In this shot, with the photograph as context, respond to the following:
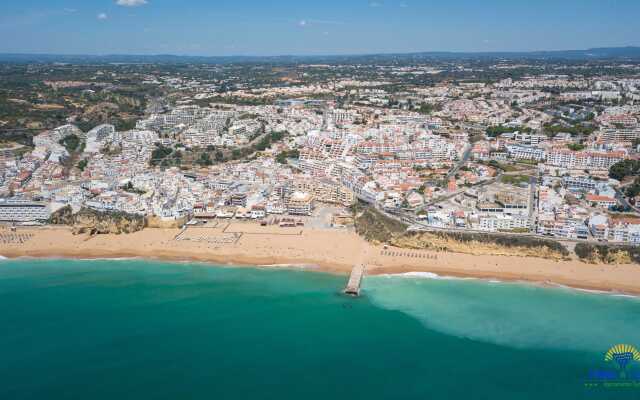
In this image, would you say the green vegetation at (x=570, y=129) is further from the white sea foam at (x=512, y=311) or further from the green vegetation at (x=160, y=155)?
the green vegetation at (x=160, y=155)

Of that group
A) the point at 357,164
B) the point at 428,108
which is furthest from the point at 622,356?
the point at 428,108

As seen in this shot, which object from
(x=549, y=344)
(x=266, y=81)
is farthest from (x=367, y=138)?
(x=266, y=81)

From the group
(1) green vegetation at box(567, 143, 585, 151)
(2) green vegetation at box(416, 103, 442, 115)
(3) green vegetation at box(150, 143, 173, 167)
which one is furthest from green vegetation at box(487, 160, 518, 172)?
(3) green vegetation at box(150, 143, 173, 167)

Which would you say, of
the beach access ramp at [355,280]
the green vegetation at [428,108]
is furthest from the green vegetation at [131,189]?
the green vegetation at [428,108]

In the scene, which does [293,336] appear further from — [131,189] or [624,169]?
[624,169]

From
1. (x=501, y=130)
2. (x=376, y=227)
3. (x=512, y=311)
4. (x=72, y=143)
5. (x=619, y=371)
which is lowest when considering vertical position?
(x=619, y=371)

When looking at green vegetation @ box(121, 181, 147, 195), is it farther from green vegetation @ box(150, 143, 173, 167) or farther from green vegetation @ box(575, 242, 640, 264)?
green vegetation @ box(575, 242, 640, 264)
